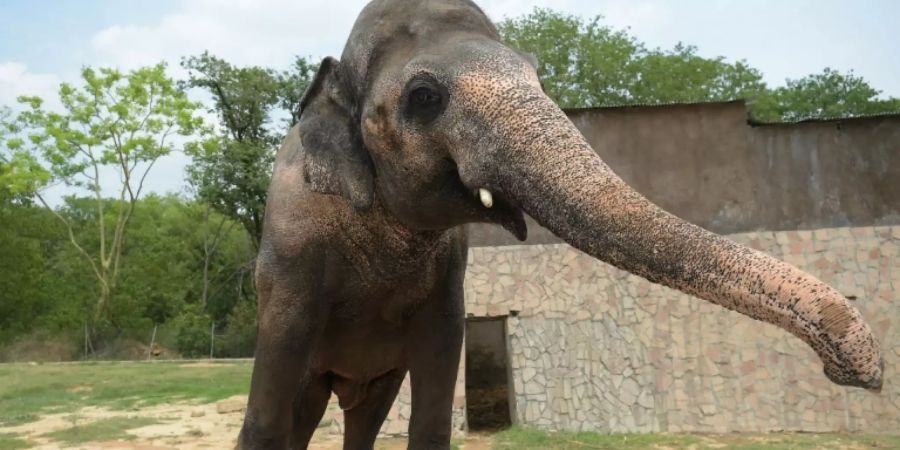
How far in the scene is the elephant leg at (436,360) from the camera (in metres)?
3.11

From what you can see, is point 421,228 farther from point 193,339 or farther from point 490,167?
point 193,339

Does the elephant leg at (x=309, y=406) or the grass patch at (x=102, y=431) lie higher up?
the elephant leg at (x=309, y=406)

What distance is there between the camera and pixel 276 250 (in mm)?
2988

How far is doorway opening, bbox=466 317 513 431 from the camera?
1290 cm

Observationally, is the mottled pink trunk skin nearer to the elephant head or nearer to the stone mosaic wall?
the elephant head

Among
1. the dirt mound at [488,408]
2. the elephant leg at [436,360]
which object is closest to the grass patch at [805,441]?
the dirt mound at [488,408]

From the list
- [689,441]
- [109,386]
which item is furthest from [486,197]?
[109,386]

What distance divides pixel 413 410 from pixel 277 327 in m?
0.60

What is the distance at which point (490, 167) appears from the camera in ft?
7.29

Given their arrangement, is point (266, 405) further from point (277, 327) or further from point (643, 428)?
point (643, 428)

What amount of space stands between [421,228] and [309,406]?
3.99 ft

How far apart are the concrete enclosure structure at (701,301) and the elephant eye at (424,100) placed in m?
8.24

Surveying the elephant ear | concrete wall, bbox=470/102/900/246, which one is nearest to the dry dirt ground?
concrete wall, bbox=470/102/900/246

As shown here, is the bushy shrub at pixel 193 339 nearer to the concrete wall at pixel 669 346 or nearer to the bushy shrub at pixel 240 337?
the bushy shrub at pixel 240 337
